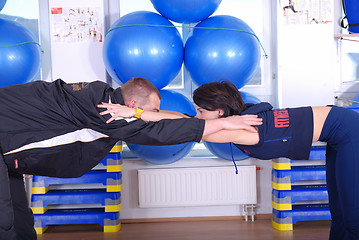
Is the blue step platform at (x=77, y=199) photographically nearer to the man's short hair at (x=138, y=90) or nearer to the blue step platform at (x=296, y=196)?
the blue step platform at (x=296, y=196)

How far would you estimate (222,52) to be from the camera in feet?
8.65

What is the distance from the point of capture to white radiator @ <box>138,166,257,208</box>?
11.4ft

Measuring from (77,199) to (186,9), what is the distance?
1.78 meters

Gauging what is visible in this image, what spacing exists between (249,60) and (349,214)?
1.27m

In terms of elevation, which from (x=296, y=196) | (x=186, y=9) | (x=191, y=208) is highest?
(x=186, y=9)

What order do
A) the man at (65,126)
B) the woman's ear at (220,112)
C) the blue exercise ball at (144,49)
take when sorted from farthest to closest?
the blue exercise ball at (144,49)
the woman's ear at (220,112)
the man at (65,126)

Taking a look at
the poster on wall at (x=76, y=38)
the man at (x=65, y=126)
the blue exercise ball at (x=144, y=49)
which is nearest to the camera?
the man at (x=65, y=126)

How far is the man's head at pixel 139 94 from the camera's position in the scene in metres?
1.87

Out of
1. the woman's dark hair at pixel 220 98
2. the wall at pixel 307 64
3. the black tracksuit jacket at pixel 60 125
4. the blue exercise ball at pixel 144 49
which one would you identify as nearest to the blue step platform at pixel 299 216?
the wall at pixel 307 64

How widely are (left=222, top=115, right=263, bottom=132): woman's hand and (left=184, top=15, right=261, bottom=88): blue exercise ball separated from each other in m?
0.94

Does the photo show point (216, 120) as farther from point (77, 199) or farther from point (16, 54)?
point (77, 199)

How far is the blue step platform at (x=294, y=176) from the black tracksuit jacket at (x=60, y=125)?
5.56ft

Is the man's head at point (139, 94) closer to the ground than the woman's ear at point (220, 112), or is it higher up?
higher up

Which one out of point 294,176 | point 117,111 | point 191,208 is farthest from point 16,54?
point 294,176
